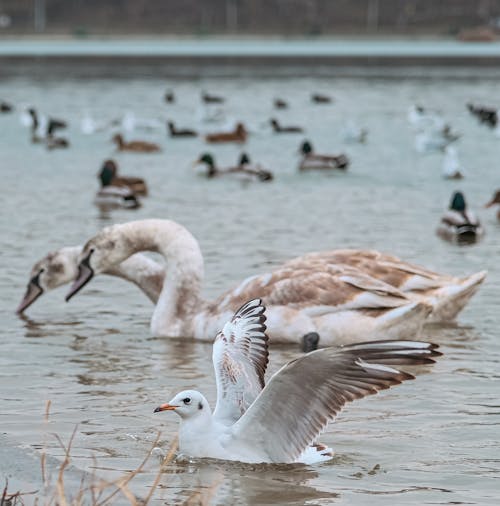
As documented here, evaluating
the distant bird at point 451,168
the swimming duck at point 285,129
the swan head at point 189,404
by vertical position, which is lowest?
the swimming duck at point 285,129

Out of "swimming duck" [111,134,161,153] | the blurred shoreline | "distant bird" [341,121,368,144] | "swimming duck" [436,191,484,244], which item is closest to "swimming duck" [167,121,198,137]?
"swimming duck" [111,134,161,153]

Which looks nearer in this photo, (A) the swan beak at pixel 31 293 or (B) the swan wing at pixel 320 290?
(B) the swan wing at pixel 320 290

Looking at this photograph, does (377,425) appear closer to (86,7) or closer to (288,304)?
(288,304)

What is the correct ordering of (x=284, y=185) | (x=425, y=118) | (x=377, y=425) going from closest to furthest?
(x=377, y=425), (x=284, y=185), (x=425, y=118)

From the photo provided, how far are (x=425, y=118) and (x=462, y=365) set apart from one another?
23.2 meters

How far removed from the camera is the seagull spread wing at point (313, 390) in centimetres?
679

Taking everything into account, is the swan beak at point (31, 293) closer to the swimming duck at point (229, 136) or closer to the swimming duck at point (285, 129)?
the swimming duck at point (229, 136)

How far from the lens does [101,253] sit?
11758 mm

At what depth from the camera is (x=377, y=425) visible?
28.1 feet

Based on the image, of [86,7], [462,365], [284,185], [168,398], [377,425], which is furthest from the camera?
[86,7]

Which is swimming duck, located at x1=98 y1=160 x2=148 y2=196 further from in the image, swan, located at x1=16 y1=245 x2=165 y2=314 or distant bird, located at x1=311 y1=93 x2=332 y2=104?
distant bird, located at x1=311 y1=93 x2=332 y2=104

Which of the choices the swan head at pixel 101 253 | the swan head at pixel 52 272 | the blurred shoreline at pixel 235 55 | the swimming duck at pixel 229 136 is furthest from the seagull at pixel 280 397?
the blurred shoreline at pixel 235 55

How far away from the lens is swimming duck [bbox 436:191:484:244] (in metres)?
16.5

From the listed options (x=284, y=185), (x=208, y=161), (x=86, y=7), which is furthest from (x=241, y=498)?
(x=86, y=7)
